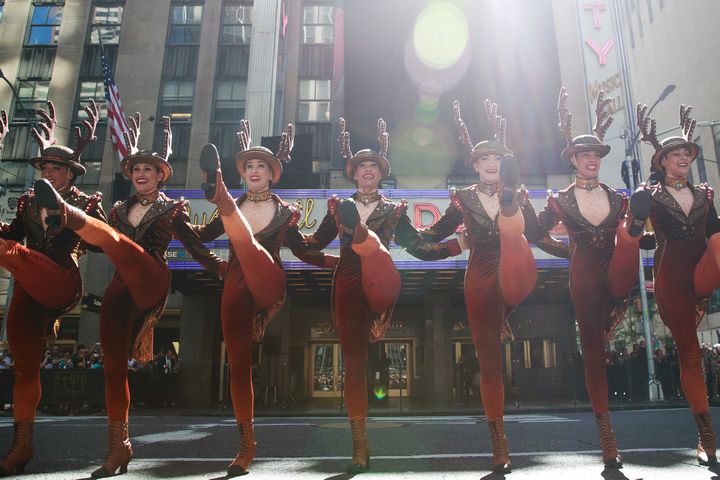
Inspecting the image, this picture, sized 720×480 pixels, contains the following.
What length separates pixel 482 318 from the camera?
3.66 m

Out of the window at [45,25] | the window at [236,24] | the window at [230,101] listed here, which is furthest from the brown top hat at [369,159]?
the window at [45,25]

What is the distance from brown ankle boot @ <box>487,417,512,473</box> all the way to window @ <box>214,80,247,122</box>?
2422 centimetres

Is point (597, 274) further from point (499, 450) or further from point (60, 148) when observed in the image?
point (60, 148)

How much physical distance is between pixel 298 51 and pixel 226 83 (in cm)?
391

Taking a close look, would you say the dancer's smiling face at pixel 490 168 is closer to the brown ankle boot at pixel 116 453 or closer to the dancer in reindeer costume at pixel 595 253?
the dancer in reindeer costume at pixel 595 253

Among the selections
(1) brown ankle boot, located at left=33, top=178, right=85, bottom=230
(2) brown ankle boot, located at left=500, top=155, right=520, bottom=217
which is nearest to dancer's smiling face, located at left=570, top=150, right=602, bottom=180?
(2) brown ankle boot, located at left=500, top=155, right=520, bottom=217

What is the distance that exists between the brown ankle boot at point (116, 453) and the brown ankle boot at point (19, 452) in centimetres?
60

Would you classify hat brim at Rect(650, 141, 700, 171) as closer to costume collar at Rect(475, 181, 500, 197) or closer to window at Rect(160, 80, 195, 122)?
costume collar at Rect(475, 181, 500, 197)

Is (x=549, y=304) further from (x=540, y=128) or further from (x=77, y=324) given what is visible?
(x=77, y=324)

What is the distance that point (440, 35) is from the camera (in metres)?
23.8

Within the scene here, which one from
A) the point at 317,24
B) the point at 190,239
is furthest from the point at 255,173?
the point at 317,24

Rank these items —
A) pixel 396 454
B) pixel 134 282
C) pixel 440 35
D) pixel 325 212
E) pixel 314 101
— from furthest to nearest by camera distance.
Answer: pixel 314 101, pixel 440 35, pixel 325 212, pixel 396 454, pixel 134 282

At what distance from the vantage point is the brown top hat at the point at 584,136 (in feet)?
13.1

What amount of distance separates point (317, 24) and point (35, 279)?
25007mm
